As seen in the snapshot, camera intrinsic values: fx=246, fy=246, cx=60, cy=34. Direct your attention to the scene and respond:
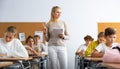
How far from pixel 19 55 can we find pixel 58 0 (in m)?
3.82

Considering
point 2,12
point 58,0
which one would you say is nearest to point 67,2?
point 58,0

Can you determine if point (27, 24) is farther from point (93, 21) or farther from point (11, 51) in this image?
point (11, 51)

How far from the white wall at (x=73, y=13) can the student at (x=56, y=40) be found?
3417mm

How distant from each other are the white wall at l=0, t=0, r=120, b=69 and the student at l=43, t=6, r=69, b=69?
11.2ft

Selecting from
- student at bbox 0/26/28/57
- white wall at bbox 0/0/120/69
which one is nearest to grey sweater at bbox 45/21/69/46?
student at bbox 0/26/28/57

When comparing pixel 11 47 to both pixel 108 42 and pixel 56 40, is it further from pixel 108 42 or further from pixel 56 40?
pixel 108 42

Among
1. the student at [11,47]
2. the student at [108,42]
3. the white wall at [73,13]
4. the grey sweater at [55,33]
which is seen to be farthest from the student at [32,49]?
the student at [108,42]

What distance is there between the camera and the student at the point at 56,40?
147 inches

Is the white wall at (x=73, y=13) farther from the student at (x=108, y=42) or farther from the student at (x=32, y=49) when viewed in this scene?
the student at (x=108, y=42)

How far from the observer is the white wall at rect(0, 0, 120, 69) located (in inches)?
289

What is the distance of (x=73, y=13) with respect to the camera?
738 cm

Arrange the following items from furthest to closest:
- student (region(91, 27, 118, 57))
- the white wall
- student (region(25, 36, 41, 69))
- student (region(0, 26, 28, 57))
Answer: the white wall
student (region(25, 36, 41, 69))
student (region(0, 26, 28, 57))
student (region(91, 27, 118, 57))

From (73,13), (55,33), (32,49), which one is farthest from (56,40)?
(73,13)

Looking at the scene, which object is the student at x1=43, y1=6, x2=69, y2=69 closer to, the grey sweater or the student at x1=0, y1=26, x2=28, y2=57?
the grey sweater
